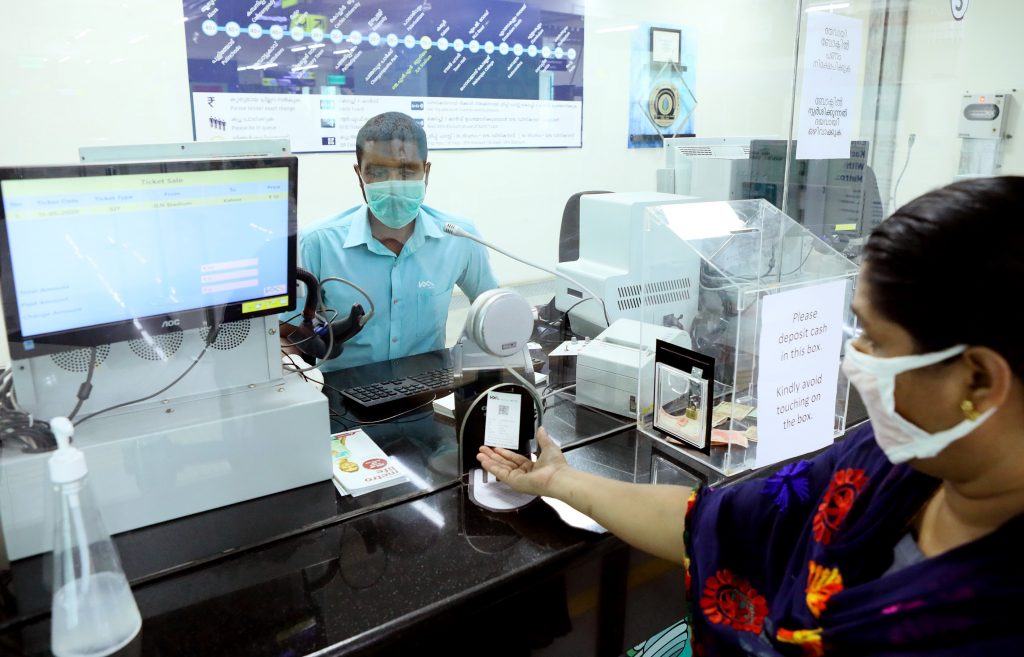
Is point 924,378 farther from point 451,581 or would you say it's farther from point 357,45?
point 357,45

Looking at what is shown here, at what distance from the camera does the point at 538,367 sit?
159cm

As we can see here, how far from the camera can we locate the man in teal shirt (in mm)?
1960

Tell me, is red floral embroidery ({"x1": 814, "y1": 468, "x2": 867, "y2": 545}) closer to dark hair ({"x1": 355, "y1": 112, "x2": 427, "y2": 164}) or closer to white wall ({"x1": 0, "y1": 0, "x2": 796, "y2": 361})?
white wall ({"x1": 0, "y1": 0, "x2": 796, "y2": 361})

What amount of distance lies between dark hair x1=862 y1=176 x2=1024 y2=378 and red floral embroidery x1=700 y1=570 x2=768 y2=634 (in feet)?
1.34

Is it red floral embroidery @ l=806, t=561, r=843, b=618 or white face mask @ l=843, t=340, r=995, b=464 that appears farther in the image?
red floral embroidery @ l=806, t=561, r=843, b=618

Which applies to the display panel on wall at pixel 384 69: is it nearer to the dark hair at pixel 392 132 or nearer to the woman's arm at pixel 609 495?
the dark hair at pixel 392 132

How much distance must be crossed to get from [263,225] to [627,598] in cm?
83

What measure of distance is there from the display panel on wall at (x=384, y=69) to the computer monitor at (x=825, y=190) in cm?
143

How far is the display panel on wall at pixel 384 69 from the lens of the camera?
268 cm

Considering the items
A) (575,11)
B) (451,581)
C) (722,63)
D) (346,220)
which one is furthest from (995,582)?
(722,63)

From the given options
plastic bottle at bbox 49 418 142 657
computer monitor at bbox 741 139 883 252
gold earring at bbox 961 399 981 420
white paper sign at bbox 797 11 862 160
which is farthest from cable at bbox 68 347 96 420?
computer monitor at bbox 741 139 883 252

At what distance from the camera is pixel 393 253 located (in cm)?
209

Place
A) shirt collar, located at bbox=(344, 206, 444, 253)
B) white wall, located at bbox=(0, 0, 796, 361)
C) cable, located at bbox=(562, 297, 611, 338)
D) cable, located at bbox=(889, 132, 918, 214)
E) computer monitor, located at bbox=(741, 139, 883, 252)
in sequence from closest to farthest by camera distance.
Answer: cable, located at bbox=(562, 297, 611, 338) → computer monitor, located at bbox=(741, 139, 883, 252) → shirt collar, located at bbox=(344, 206, 444, 253) → white wall, located at bbox=(0, 0, 796, 361) → cable, located at bbox=(889, 132, 918, 214)

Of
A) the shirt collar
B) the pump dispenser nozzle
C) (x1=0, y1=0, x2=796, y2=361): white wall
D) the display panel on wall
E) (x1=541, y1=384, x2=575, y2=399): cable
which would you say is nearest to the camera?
the pump dispenser nozzle
